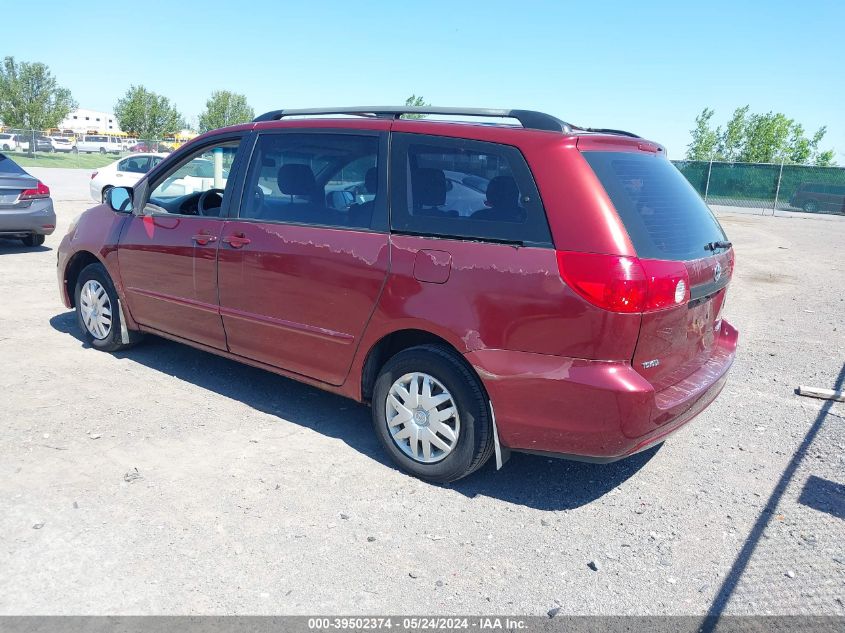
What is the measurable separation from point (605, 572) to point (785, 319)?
645 centimetres

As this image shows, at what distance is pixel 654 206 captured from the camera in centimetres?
363

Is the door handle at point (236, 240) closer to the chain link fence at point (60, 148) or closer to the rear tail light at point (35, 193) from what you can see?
the rear tail light at point (35, 193)

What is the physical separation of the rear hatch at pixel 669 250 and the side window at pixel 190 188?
297 cm

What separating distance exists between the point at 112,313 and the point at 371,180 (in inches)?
114

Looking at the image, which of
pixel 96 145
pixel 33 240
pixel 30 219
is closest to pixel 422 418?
pixel 30 219

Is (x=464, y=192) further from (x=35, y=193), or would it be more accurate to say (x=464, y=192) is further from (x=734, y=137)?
(x=734, y=137)

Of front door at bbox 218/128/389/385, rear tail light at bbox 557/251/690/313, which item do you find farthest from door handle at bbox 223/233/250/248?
rear tail light at bbox 557/251/690/313

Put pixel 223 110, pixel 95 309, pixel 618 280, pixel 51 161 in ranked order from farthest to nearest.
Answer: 1. pixel 223 110
2. pixel 51 161
3. pixel 95 309
4. pixel 618 280

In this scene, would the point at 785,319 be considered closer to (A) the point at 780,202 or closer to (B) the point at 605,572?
(B) the point at 605,572

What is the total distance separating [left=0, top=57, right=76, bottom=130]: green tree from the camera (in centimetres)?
5488

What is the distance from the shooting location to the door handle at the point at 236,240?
4575mm

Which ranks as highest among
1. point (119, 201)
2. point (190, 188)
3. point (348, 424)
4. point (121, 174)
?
point (190, 188)

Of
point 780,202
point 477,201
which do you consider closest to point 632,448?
point 477,201

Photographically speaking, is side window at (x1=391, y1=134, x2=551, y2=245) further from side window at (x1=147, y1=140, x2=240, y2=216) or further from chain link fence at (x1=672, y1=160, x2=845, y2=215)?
chain link fence at (x1=672, y1=160, x2=845, y2=215)
